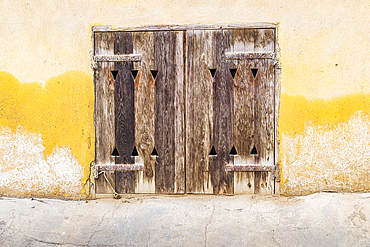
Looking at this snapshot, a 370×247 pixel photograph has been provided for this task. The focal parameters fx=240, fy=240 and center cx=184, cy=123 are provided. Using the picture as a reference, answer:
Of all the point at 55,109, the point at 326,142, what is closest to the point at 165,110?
the point at 55,109

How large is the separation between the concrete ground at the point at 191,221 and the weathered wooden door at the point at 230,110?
0.76 feet

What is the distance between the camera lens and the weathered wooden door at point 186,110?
8.36 ft

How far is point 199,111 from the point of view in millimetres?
2580

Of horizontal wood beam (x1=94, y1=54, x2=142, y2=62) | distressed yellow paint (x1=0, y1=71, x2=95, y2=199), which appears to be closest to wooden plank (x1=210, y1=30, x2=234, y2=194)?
horizontal wood beam (x1=94, y1=54, x2=142, y2=62)

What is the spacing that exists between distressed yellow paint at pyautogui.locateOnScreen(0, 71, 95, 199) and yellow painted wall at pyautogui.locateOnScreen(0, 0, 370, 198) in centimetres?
1

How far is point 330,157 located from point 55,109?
9.69 ft

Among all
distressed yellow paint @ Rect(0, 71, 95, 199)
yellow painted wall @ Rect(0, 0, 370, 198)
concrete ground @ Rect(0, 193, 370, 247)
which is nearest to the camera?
concrete ground @ Rect(0, 193, 370, 247)

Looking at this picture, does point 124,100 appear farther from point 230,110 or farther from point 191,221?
point 191,221

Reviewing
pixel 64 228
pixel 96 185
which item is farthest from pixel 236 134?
pixel 64 228

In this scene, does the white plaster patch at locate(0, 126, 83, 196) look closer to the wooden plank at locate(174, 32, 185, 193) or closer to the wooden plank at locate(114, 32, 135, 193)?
the wooden plank at locate(114, 32, 135, 193)

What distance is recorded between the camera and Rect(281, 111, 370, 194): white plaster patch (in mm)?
2479

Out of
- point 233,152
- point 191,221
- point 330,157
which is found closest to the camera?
point 191,221

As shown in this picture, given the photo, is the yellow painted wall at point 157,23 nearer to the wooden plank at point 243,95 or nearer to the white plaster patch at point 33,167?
the white plaster patch at point 33,167

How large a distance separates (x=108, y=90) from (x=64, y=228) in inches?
56.6
